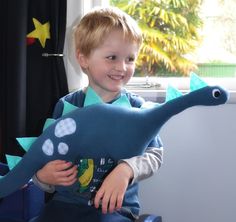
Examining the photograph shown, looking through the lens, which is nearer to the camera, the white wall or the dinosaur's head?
the dinosaur's head

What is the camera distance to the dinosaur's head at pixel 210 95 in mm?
815

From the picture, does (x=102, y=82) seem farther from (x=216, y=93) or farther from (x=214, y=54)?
(x=214, y=54)

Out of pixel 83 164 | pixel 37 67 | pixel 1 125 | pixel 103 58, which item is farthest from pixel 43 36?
pixel 83 164

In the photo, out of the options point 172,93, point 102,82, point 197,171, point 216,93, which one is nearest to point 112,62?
point 102,82

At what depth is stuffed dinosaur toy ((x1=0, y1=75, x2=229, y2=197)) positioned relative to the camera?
2.85ft

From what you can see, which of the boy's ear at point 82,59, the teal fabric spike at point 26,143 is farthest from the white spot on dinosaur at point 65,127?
the boy's ear at point 82,59

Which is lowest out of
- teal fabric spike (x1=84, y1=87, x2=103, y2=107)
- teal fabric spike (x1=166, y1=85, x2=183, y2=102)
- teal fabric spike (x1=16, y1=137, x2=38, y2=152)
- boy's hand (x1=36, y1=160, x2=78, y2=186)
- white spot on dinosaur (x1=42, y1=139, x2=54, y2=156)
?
boy's hand (x1=36, y1=160, x2=78, y2=186)

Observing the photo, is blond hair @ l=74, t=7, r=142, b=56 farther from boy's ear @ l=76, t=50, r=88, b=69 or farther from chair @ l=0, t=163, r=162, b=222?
chair @ l=0, t=163, r=162, b=222

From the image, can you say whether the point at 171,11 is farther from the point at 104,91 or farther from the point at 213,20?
the point at 104,91

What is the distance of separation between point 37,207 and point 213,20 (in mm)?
965

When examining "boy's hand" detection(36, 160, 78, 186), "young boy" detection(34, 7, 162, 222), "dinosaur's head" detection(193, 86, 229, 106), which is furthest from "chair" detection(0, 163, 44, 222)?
"dinosaur's head" detection(193, 86, 229, 106)

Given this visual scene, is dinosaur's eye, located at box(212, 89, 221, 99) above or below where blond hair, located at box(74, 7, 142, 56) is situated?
below

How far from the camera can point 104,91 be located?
1.09 meters

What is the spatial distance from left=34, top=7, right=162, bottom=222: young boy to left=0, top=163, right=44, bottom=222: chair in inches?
6.9
